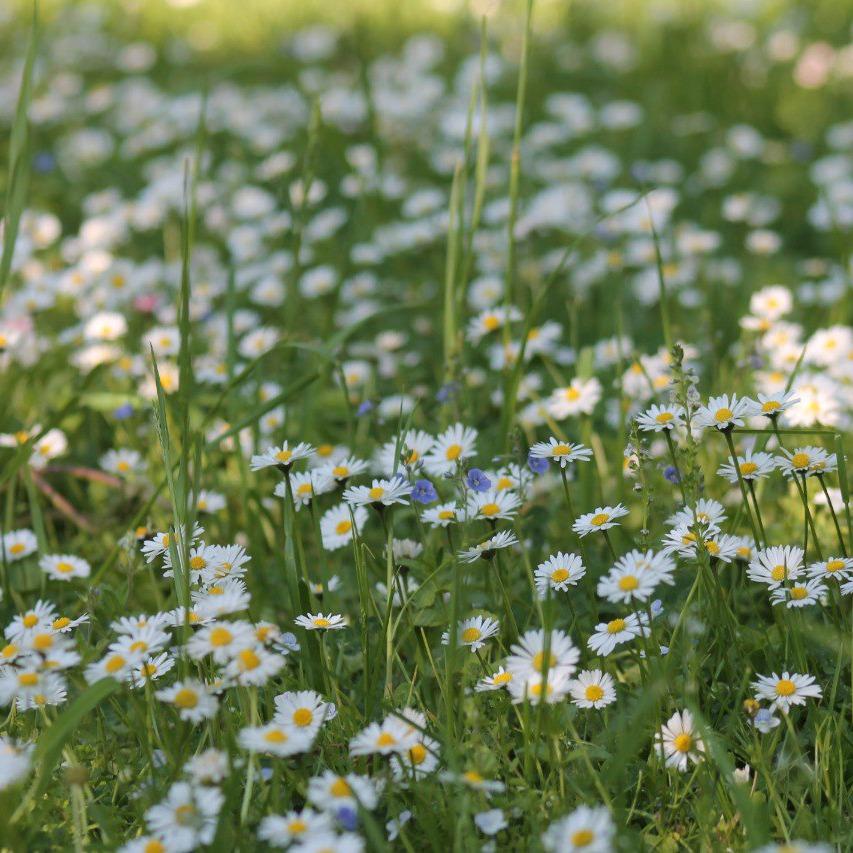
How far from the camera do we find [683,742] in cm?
150

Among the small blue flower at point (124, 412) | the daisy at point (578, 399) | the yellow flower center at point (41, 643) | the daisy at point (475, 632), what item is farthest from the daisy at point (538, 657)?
the small blue flower at point (124, 412)

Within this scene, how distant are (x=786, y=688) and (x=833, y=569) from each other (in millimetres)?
200

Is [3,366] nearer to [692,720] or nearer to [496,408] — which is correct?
[496,408]

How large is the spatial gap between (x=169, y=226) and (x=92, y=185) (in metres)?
0.72

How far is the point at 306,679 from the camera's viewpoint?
178 centimetres

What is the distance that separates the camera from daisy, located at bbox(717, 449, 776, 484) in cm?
175

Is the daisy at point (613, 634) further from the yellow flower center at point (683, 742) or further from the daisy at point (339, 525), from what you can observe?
the daisy at point (339, 525)

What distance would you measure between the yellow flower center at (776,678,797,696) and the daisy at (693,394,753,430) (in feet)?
1.23

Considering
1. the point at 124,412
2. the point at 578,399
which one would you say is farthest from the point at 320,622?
the point at 124,412

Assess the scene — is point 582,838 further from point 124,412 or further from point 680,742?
Answer: point 124,412

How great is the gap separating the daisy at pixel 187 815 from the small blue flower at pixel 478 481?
0.67m

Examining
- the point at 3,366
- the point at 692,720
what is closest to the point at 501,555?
the point at 692,720

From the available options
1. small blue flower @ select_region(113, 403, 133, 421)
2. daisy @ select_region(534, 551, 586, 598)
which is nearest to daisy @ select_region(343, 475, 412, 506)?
daisy @ select_region(534, 551, 586, 598)

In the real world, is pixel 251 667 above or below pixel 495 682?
above
